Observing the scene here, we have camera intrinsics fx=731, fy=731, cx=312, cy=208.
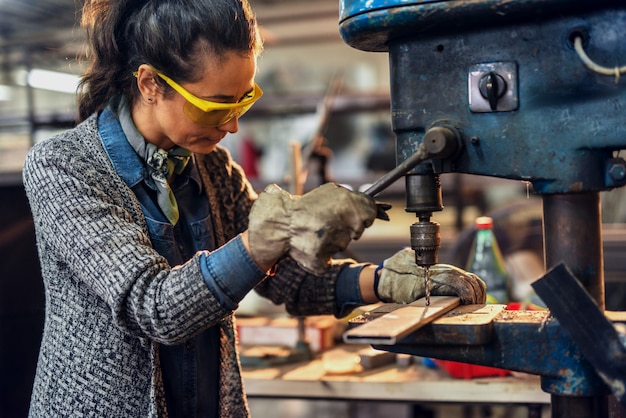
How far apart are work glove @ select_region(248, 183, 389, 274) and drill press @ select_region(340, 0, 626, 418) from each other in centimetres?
9

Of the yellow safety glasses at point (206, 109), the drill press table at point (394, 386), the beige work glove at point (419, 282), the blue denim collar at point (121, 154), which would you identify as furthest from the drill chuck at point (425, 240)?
the drill press table at point (394, 386)

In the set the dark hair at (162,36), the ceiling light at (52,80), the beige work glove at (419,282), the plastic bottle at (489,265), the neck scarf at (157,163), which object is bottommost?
the plastic bottle at (489,265)

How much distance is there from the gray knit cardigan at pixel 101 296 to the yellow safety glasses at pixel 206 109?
0.17 meters

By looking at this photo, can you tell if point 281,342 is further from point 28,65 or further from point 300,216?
point 28,65

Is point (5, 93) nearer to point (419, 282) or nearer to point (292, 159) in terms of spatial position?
point (292, 159)

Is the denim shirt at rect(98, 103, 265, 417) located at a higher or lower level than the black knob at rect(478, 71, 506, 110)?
A: lower

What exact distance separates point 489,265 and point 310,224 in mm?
1162

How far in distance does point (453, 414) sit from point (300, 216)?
317cm

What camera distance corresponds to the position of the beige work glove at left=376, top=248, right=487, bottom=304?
1240mm

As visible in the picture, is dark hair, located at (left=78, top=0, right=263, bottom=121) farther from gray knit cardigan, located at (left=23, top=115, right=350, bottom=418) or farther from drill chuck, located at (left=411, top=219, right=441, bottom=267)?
drill chuck, located at (left=411, top=219, right=441, bottom=267)

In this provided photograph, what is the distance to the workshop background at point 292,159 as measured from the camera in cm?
200

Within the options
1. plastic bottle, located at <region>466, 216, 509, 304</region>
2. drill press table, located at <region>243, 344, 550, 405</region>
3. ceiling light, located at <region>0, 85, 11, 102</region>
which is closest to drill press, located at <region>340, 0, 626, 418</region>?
drill press table, located at <region>243, 344, 550, 405</region>

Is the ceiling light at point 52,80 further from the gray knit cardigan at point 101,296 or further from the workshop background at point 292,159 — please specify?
the gray knit cardigan at point 101,296

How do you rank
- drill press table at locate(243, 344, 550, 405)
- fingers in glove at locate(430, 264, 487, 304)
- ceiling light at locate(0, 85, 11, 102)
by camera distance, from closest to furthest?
fingers in glove at locate(430, 264, 487, 304), drill press table at locate(243, 344, 550, 405), ceiling light at locate(0, 85, 11, 102)
